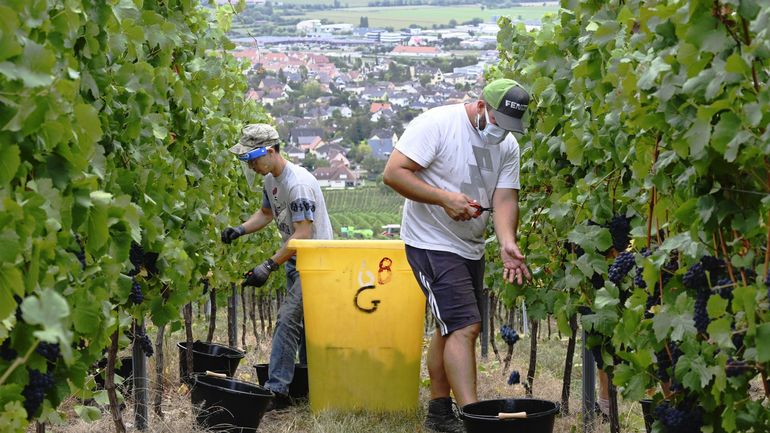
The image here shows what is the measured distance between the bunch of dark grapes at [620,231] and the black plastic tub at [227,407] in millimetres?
1904

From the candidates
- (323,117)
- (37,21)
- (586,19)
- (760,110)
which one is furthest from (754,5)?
(323,117)

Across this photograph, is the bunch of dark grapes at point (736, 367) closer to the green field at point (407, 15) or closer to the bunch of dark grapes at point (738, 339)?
the bunch of dark grapes at point (738, 339)

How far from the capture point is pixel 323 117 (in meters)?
53.3

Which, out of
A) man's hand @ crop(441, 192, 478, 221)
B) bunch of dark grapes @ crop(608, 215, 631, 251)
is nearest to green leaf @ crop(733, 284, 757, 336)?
bunch of dark grapes @ crop(608, 215, 631, 251)

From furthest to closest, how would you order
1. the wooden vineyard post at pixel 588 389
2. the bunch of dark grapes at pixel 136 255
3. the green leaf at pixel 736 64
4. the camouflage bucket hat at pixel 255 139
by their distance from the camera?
the camouflage bucket hat at pixel 255 139 < the wooden vineyard post at pixel 588 389 < the bunch of dark grapes at pixel 136 255 < the green leaf at pixel 736 64

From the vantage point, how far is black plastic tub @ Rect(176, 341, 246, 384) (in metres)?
7.14

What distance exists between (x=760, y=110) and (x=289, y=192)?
4.22 m

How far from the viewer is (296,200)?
251 inches

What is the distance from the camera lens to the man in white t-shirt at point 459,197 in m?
5.07

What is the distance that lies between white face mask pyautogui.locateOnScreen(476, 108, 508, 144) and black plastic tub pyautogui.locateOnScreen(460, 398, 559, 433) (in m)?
1.11

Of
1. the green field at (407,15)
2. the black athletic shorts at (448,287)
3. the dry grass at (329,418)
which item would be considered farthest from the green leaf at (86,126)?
the green field at (407,15)

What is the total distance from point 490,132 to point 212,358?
→ 278 cm

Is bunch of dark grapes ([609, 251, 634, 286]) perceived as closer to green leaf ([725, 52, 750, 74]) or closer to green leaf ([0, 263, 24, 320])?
green leaf ([725, 52, 750, 74])

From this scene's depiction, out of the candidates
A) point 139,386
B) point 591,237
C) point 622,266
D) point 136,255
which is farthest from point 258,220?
point 622,266
